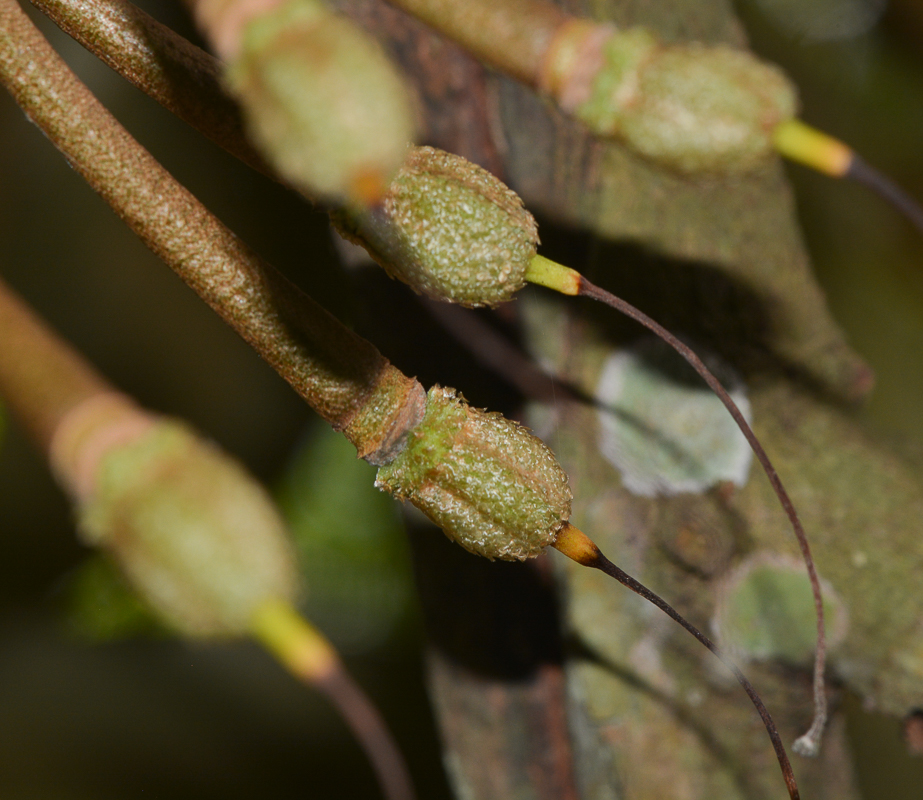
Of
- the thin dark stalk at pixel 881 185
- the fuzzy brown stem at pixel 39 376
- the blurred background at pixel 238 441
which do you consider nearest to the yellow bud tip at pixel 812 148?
the thin dark stalk at pixel 881 185

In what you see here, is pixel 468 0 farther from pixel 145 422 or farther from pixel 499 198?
pixel 145 422

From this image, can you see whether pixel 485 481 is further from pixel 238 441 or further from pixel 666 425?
pixel 238 441

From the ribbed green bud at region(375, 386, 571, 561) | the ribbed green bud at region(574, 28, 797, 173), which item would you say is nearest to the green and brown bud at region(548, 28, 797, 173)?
the ribbed green bud at region(574, 28, 797, 173)

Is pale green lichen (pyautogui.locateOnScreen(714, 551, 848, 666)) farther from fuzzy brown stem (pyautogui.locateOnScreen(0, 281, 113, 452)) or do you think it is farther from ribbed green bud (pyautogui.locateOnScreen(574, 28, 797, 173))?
fuzzy brown stem (pyautogui.locateOnScreen(0, 281, 113, 452))

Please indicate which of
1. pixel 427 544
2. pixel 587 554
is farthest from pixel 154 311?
pixel 587 554

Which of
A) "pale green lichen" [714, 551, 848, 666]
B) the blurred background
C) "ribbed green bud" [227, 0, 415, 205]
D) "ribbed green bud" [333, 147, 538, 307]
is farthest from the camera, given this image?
the blurred background

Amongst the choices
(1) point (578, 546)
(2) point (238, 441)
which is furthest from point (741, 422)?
(2) point (238, 441)
